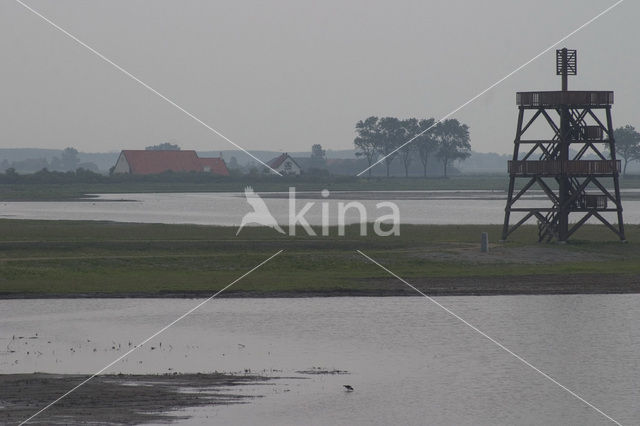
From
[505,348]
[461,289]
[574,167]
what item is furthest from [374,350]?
[574,167]

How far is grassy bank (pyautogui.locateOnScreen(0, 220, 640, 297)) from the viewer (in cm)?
5009

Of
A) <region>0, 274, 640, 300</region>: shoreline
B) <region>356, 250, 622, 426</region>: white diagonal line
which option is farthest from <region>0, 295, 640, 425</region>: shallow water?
<region>0, 274, 640, 300</region>: shoreline

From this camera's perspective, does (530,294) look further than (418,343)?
Yes

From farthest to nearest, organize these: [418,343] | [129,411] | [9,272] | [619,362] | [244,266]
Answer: [244,266], [9,272], [418,343], [619,362], [129,411]

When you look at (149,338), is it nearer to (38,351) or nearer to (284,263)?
(38,351)

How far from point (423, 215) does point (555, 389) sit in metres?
83.2

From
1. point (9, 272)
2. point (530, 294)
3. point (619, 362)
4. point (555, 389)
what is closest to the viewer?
point (555, 389)

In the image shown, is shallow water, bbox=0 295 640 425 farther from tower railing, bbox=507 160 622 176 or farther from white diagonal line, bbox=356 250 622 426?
tower railing, bbox=507 160 622 176

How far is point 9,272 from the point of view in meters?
52.4

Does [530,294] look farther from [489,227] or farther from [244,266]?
[489,227]

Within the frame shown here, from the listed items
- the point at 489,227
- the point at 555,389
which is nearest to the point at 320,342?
the point at 555,389

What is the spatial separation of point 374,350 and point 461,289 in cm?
1532

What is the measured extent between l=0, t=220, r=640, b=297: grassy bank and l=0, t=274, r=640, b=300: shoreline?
0.09m

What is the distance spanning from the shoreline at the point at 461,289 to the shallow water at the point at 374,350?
1.00 meters
